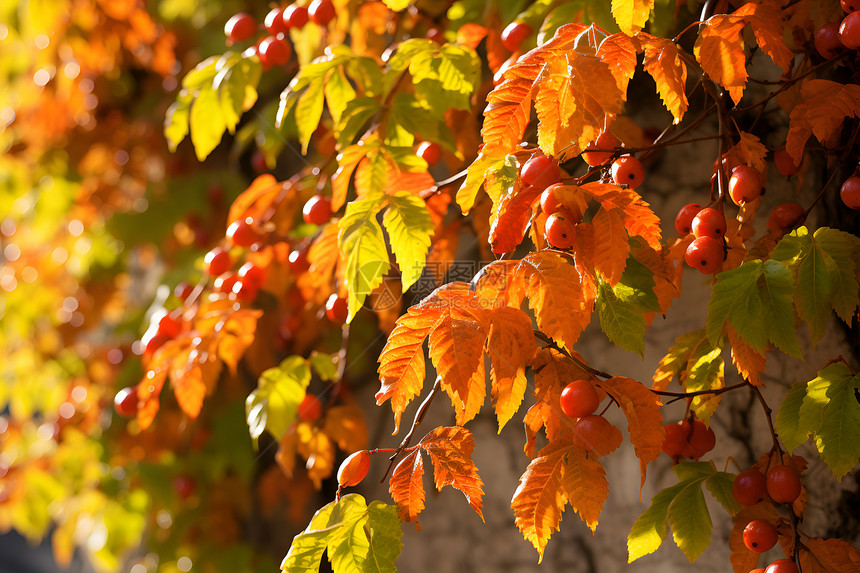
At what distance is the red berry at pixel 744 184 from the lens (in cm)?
76

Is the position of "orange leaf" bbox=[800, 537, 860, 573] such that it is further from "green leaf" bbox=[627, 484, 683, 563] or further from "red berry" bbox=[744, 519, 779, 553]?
"green leaf" bbox=[627, 484, 683, 563]

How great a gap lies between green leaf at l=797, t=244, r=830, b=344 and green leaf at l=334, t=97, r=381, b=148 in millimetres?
586

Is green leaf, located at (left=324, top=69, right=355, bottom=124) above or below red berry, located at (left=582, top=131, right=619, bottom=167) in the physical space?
above

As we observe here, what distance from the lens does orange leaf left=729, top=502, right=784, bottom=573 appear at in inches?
31.4

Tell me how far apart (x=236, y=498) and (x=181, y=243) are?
2.43 ft

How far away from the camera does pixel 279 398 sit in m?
1.08

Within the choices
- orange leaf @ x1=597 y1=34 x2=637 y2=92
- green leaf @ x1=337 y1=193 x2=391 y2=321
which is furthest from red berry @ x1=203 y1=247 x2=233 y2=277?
orange leaf @ x1=597 y1=34 x2=637 y2=92

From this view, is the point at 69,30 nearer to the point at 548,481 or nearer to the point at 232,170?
the point at 232,170

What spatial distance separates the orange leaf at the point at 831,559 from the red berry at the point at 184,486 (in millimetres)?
1435

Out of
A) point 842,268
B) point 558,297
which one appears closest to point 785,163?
point 842,268

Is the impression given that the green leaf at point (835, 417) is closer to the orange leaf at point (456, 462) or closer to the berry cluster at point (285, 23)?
the orange leaf at point (456, 462)

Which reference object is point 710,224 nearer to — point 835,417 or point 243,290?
point 835,417

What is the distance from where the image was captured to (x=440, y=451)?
750 millimetres

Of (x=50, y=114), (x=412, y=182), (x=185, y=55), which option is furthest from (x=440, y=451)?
(x=50, y=114)
